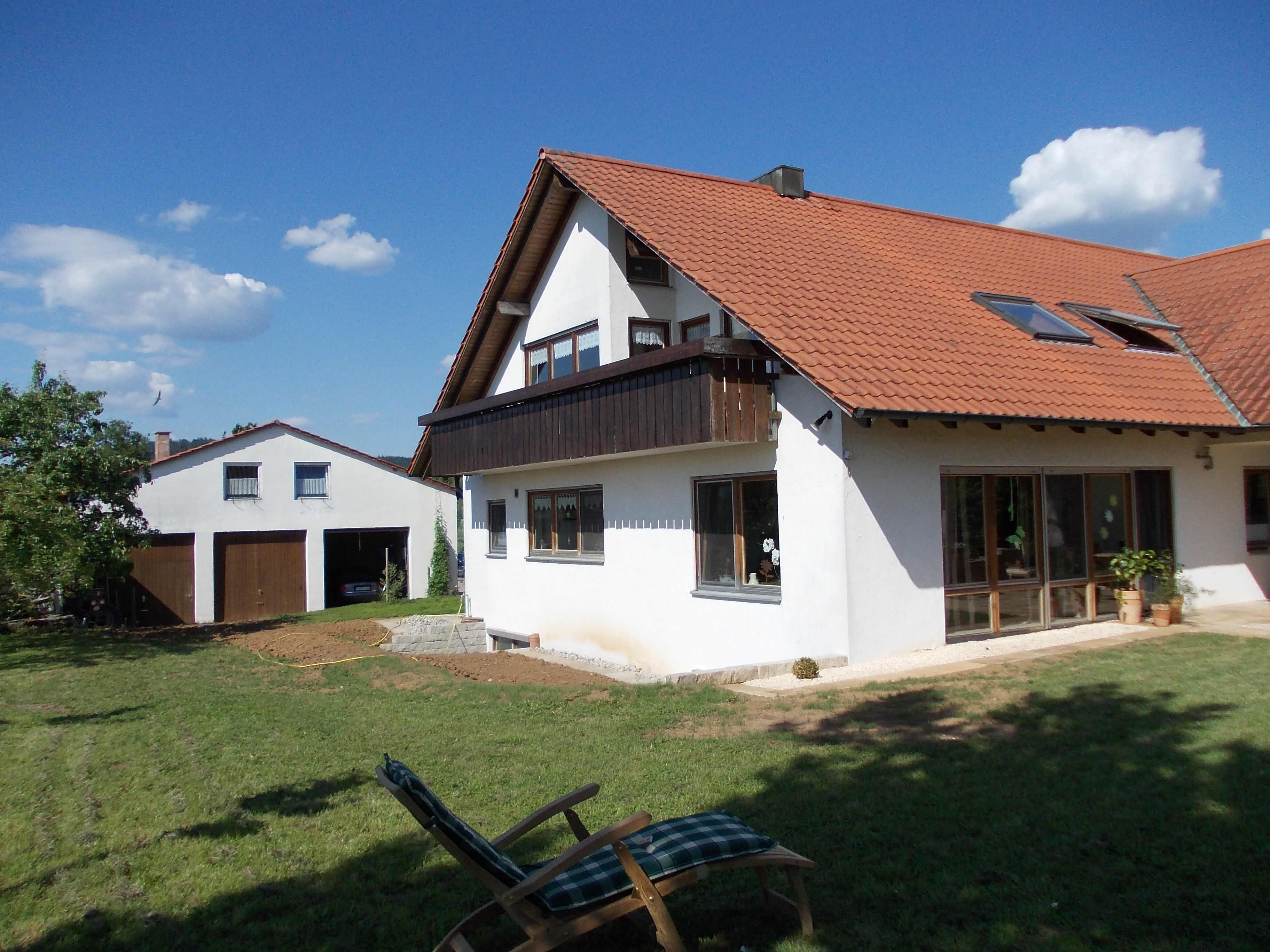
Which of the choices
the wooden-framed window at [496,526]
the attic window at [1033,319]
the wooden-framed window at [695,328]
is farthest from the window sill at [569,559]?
the attic window at [1033,319]

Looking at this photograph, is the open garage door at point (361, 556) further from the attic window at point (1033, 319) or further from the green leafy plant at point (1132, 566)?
the green leafy plant at point (1132, 566)

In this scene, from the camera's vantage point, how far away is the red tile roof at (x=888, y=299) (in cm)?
1121

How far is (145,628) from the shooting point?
25.7 meters

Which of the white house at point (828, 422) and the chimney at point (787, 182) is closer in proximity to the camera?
the white house at point (828, 422)

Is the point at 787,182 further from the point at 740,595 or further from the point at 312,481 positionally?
the point at 312,481

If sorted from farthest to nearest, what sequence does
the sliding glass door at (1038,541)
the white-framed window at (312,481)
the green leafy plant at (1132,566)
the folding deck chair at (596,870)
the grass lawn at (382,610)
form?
the white-framed window at (312,481), the grass lawn at (382,610), the green leafy plant at (1132,566), the sliding glass door at (1038,541), the folding deck chair at (596,870)

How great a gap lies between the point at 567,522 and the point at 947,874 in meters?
12.9

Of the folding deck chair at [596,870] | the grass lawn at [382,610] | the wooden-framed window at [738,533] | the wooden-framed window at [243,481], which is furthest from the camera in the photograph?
the wooden-framed window at [243,481]

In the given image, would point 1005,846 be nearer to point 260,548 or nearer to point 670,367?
point 670,367

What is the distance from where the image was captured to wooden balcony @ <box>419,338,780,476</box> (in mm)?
11531

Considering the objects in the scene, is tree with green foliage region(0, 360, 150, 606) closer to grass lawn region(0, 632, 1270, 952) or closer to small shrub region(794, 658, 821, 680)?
grass lawn region(0, 632, 1270, 952)

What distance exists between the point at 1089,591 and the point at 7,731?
42.6ft

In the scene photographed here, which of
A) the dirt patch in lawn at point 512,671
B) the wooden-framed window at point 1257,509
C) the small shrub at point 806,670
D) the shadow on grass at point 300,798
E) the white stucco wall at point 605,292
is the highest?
the white stucco wall at point 605,292

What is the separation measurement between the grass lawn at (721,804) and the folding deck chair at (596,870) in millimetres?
365
